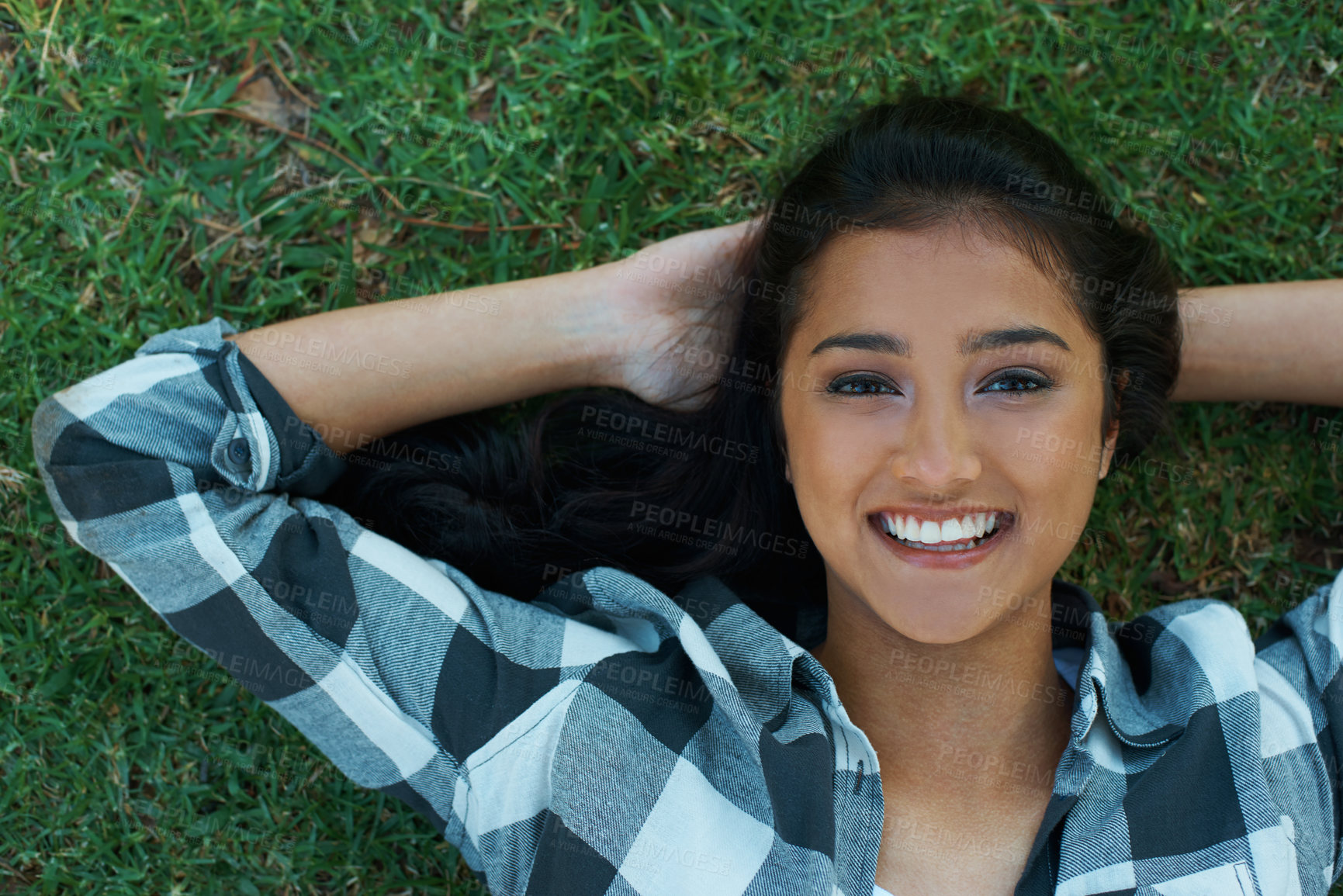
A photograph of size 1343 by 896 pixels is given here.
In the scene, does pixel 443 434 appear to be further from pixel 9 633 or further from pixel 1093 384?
pixel 1093 384

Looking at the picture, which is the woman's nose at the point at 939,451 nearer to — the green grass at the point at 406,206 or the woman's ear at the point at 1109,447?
the woman's ear at the point at 1109,447

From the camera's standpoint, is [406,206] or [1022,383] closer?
[1022,383]

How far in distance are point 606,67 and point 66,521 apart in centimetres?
195

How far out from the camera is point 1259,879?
7.34 feet

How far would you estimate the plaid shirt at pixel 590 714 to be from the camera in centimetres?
231

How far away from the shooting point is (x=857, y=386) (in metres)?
2.24

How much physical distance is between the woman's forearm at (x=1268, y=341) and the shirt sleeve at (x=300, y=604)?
1.81 meters

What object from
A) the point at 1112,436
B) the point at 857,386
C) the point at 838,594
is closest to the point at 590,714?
the point at 838,594

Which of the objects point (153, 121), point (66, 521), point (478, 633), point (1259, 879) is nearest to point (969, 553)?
point (1259, 879)

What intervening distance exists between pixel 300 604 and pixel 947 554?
149 cm

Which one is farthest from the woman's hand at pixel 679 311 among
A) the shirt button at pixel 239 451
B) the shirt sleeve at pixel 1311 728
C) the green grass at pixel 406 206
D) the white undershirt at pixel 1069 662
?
the shirt sleeve at pixel 1311 728

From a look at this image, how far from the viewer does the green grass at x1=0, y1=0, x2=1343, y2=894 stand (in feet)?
9.59

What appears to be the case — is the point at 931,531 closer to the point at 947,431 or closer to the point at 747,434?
the point at 947,431

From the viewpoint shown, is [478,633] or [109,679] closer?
[478,633]
